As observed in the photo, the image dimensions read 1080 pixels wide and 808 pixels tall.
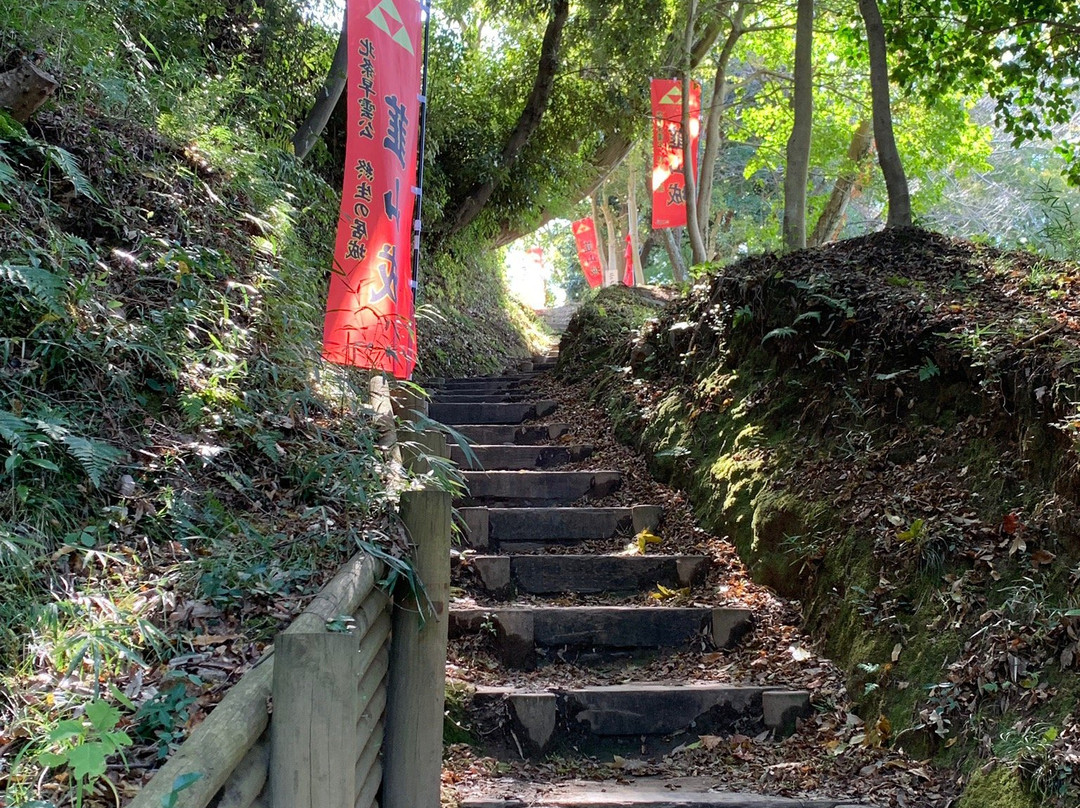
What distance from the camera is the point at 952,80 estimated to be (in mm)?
7008

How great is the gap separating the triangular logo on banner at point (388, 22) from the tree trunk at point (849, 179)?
8.18 m

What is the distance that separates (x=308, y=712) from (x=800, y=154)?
6305 mm

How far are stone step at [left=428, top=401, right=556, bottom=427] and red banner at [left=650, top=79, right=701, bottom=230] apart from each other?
5039mm

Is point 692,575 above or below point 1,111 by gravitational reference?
below

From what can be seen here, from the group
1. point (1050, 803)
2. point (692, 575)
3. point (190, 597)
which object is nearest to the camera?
point (190, 597)

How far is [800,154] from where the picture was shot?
270 inches

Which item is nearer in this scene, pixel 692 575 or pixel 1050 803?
pixel 1050 803

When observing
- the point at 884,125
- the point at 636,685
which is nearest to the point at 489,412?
the point at 884,125

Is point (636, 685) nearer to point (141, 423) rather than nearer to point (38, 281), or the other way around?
point (141, 423)

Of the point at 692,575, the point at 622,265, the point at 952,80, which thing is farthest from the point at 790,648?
the point at 622,265

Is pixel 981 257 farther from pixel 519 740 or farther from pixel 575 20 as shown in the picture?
pixel 575 20

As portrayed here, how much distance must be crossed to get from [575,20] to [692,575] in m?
9.01

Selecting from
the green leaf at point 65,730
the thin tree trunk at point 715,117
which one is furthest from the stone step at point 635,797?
the thin tree trunk at point 715,117

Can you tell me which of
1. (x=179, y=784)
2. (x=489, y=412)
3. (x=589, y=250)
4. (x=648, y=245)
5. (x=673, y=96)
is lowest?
(x=179, y=784)
